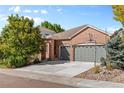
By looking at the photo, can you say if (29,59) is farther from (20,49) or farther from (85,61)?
(85,61)

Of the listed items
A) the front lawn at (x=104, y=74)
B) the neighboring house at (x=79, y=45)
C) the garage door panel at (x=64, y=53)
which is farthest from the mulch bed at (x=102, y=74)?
the garage door panel at (x=64, y=53)

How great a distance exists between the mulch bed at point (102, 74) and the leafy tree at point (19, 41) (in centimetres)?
817

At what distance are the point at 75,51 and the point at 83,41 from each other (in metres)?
1.40

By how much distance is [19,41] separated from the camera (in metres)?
25.6

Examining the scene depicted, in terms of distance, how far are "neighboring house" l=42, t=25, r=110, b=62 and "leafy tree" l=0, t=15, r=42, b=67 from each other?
3.07m

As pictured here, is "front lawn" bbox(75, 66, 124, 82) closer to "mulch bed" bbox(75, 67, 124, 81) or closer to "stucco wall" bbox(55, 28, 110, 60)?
"mulch bed" bbox(75, 67, 124, 81)

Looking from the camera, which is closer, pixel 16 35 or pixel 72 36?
pixel 16 35

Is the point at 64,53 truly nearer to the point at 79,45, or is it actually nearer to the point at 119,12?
the point at 79,45

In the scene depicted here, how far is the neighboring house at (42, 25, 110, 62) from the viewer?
26503 millimetres

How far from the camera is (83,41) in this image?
27750mm

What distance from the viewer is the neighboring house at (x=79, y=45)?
26503mm
